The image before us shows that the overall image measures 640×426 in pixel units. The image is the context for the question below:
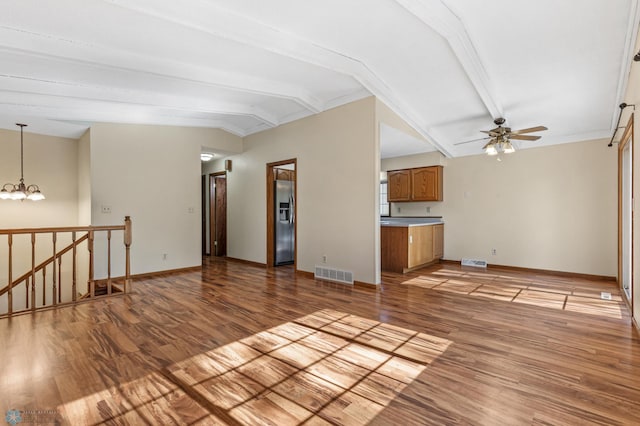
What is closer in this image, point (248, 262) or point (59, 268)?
point (59, 268)

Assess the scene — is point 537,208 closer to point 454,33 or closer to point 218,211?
point 454,33

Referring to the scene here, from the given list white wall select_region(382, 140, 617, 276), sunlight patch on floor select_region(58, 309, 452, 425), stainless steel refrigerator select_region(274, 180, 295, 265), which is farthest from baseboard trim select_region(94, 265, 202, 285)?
white wall select_region(382, 140, 617, 276)

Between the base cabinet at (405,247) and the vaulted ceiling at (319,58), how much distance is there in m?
1.86

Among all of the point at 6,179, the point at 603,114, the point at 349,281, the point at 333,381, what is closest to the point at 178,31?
the point at 333,381

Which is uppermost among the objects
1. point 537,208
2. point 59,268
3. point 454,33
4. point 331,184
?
point 454,33

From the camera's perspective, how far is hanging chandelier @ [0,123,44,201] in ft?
16.1

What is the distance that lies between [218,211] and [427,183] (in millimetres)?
5035

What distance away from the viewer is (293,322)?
3.19 m

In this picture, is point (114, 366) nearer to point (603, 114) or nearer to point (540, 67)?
point (540, 67)

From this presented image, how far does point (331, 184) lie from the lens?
16.5ft

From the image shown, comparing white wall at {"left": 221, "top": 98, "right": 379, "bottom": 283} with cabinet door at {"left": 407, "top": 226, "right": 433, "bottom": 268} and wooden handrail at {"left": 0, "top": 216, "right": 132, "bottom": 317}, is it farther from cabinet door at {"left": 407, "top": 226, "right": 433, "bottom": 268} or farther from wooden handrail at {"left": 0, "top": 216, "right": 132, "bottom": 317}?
wooden handrail at {"left": 0, "top": 216, "right": 132, "bottom": 317}

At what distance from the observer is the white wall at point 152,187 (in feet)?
16.8

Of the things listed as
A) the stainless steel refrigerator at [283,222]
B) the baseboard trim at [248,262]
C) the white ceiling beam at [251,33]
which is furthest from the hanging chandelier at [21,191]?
the white ceiling beam at [251,33]

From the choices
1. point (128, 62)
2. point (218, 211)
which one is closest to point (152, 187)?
point (218, 211)
